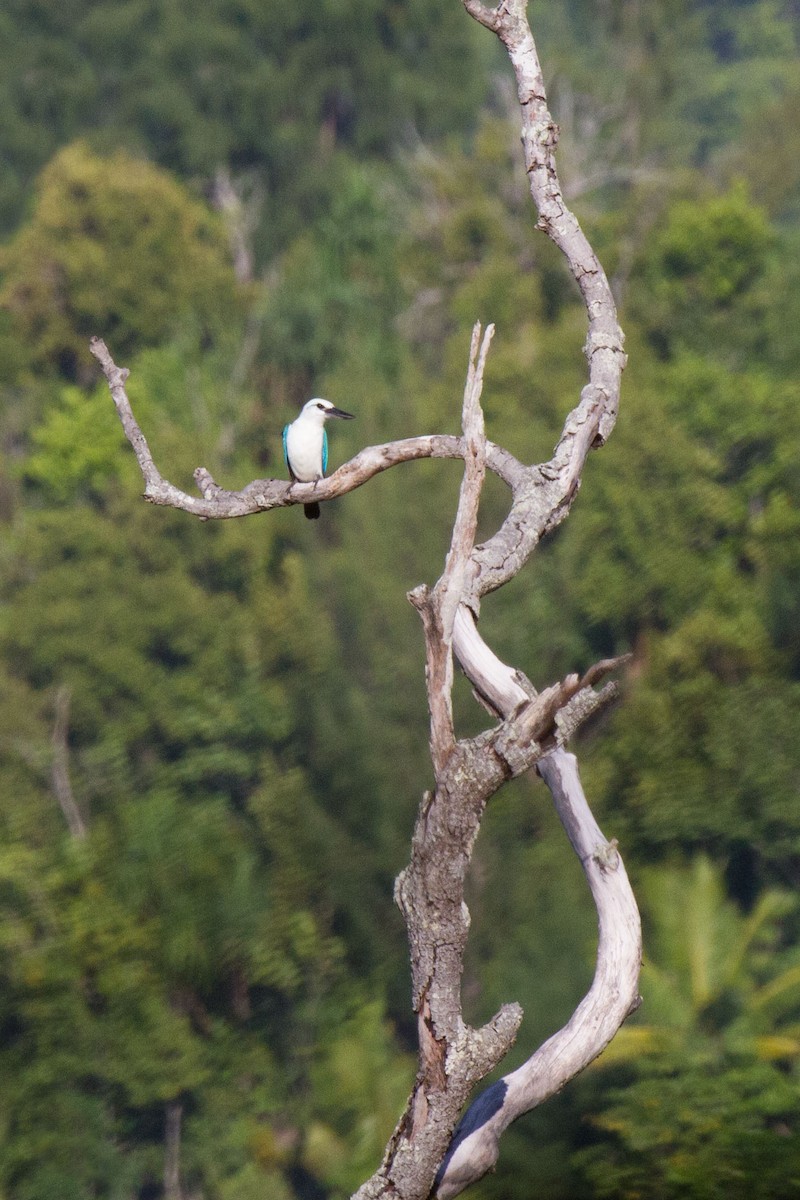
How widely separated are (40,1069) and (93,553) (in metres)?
11.2

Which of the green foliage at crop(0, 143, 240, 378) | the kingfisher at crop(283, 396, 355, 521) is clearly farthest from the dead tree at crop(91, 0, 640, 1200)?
the green foliage at crop(0, 143, 240, 378)

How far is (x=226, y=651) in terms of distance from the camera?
Answer: 2630 cm

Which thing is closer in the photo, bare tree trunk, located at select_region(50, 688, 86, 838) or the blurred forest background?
the blurred forest background

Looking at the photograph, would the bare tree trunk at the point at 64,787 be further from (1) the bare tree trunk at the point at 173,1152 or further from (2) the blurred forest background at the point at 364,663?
(1) the bare tree trunk at the point at 173,1152

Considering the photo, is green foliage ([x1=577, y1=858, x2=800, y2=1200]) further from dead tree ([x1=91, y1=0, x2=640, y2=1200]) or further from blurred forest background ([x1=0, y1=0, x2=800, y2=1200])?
dead tree ([x1=91, y1=0, x2=640, y2=1200])

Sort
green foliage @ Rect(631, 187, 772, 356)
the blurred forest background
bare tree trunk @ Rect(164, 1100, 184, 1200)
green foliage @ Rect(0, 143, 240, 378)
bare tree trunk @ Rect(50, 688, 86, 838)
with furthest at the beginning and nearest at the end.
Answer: green foliage @ Rect(0, 143, 240, 378) → green foliage @ Rect(631, 187, 772, 356) → bare tree trunk @ Rect(50, 688, 86, 838) → bare tree trunk @ Rect(164, 1100, 184, 1200) → the blurred forest background

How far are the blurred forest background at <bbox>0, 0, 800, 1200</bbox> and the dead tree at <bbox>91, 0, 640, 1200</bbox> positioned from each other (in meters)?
7.60

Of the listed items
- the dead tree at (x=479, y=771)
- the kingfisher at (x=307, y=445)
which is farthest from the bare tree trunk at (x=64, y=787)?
the dead tree at (x=479, y=771)

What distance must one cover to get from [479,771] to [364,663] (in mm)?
19943

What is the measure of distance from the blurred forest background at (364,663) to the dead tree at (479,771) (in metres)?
7.60

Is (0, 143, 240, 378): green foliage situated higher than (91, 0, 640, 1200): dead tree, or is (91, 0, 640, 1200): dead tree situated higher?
(0, 143, 240, 378): green foliage

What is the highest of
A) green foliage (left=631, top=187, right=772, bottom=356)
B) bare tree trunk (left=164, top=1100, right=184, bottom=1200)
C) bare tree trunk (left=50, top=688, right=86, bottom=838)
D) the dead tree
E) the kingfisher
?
green foliage (left=631, top=187, right=772, bottom=356)

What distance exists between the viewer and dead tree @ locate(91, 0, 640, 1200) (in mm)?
3725

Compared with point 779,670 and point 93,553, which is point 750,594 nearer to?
point 779,670
